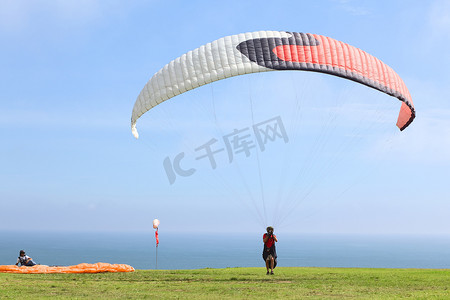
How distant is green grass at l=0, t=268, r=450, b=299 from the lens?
10.1 m

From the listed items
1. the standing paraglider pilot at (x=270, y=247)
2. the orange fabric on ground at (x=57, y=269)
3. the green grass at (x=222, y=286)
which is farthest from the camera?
the orange fabric on ground at (x=57, y=269)

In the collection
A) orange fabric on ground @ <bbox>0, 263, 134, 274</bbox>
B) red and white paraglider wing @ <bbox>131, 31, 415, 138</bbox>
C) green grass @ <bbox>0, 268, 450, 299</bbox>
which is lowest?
green grass @ <bbox>0, 268, 450, 299</bbox>

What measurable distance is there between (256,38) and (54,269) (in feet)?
34.1

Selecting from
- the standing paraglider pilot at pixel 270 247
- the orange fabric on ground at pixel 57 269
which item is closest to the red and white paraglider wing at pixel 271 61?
the standing paraglider pilot at pixel 270 247

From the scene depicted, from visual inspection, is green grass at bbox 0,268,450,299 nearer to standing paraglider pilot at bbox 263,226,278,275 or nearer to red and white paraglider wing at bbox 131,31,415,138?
standing paraglider pilot at bbox 263,226,278,275

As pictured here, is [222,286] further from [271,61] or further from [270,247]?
[271,61]

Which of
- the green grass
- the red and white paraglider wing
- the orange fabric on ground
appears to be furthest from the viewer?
the orange fabric on ground

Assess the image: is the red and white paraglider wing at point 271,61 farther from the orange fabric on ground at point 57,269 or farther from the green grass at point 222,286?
the orange fabric on ground at point 57,269

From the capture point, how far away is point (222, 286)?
37.9 feet

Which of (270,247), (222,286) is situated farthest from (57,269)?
(270,247)

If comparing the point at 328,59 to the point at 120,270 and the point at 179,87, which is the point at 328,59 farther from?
the point at 120,270

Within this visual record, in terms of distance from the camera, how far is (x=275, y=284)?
12.1 metres

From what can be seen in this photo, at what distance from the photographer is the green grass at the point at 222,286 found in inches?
397

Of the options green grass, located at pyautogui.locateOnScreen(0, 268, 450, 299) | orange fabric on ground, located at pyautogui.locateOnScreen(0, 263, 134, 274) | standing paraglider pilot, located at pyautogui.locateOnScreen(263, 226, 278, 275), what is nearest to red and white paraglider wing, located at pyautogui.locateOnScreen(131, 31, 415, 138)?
standing paraglider pilot, located at pyautogui.locateOnScreen(263, 226, 278, 275)
